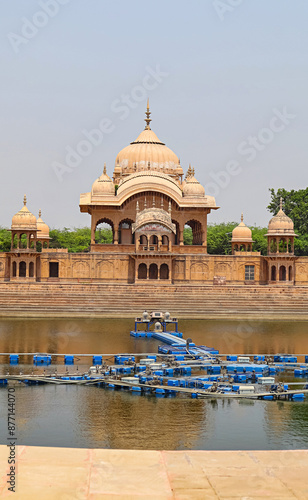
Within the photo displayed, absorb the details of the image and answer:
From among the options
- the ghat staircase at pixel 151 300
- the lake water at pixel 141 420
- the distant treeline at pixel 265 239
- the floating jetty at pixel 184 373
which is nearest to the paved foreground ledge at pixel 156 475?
the lake water at pixel 141 420

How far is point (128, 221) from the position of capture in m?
50.9

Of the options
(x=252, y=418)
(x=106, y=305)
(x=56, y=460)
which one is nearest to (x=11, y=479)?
(x=56, y=460)

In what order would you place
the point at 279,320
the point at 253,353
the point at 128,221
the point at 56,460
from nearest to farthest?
1. the point at 56,460
2. the point at 253,353
3. the point at 279,320
4. the point at 128,221

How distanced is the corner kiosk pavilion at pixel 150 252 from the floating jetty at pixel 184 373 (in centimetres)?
1833

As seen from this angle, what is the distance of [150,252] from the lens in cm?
4312

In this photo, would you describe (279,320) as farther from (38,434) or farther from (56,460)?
(56,460)

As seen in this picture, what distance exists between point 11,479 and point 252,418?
712 cm

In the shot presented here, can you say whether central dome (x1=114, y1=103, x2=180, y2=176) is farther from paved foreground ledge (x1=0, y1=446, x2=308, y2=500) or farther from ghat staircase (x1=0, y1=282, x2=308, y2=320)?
paved foreground ledge (x1=0, y1=446, x2=308, y2=500)

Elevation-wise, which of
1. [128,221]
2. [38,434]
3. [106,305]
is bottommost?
[38,434]

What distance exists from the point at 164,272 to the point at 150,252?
6.20 ft

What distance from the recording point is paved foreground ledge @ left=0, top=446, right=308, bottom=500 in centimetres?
1019

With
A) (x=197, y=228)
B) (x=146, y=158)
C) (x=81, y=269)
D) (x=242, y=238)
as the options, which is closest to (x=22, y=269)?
(x=81, y=269)

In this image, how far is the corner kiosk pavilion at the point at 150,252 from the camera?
43.7 metres

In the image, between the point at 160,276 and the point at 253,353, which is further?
the point at 160,276
